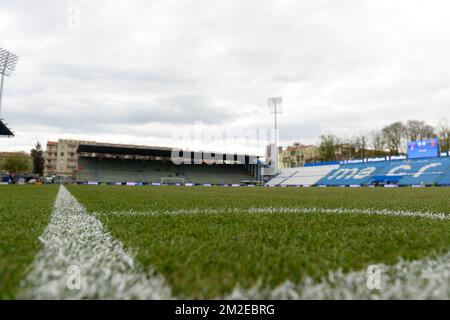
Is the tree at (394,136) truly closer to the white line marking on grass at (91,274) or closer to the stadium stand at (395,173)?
the stadium stand at (395,173)

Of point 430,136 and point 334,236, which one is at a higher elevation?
point 430,136

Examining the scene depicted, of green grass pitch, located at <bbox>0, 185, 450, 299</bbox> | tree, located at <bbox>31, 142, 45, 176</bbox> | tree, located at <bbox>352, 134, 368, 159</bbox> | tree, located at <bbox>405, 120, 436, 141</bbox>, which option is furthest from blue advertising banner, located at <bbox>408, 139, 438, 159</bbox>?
tree, located at <bbox>31, 142, 45, 176</bbox>

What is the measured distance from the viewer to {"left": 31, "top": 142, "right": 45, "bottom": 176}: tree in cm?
7425

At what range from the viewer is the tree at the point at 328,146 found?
178 feet

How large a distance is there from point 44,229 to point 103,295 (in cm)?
172

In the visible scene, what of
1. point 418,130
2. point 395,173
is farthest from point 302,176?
point 418,130

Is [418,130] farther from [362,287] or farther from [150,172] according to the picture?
[362,287]

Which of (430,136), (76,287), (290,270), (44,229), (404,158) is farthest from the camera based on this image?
(430,136)

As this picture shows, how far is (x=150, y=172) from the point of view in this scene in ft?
152

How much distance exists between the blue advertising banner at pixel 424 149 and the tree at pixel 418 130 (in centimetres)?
1543

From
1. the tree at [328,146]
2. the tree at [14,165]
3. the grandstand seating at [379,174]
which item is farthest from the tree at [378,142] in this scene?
the tree at [14,165]

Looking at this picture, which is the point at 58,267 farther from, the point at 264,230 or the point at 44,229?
the point at 264,230

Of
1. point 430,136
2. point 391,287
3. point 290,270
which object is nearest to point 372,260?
point 391,287

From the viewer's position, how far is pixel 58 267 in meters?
1.48
